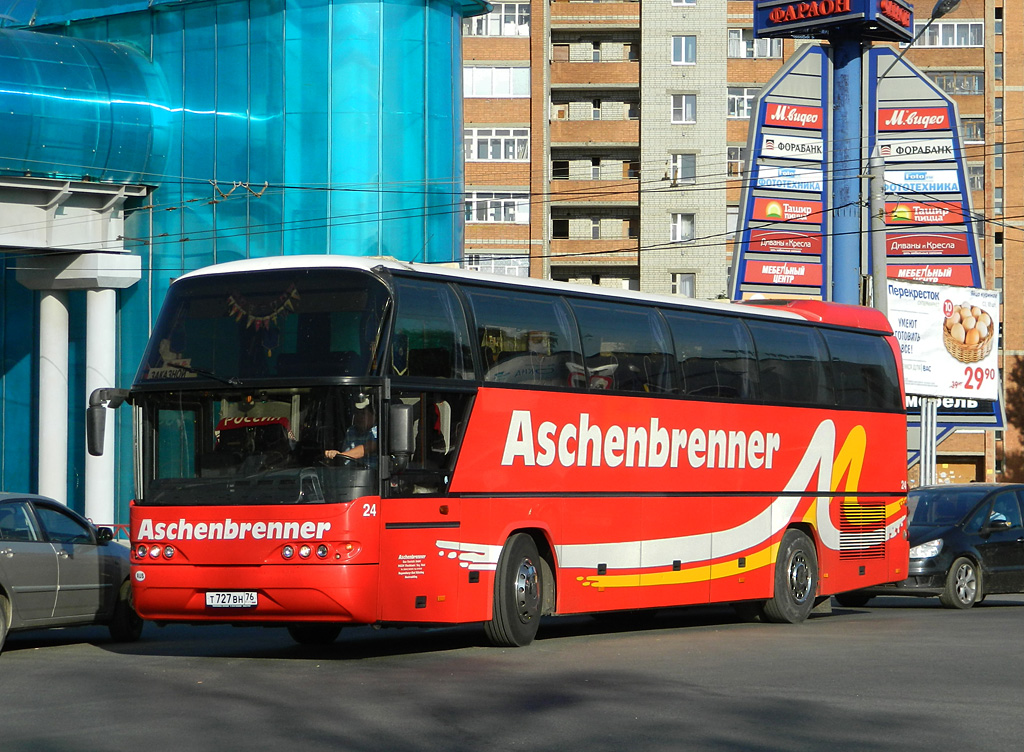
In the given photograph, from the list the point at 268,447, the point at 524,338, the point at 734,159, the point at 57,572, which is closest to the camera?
the point at 268,447

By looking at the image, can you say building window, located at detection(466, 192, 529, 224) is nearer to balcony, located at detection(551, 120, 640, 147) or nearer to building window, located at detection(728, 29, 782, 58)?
balcony, located at detection(551, 120, 640, 147)

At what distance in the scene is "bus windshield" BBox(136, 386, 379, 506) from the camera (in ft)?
42.1

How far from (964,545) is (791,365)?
175 inches

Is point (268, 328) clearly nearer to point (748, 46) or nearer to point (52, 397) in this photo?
point (52, 397)

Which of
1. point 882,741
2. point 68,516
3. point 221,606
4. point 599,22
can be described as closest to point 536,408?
point 221,606

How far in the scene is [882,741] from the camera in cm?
871

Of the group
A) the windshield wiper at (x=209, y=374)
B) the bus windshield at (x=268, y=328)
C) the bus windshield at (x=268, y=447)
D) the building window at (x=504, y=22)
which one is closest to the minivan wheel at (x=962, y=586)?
the bus windshield at (x=268, y=447)

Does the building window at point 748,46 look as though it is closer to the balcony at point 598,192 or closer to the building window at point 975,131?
the balcony at point 598,192

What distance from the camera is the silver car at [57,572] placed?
569 inches

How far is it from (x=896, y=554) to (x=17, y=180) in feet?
78.3

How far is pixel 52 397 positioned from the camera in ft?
129

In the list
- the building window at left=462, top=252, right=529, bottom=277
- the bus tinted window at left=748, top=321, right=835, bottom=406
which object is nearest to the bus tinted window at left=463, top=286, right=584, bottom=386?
the bus tinted window at left=748, top=321, right=835, bottom=406

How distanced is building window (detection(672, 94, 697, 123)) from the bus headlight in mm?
49156

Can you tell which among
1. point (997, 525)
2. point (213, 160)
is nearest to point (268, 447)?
point (997, 525)
